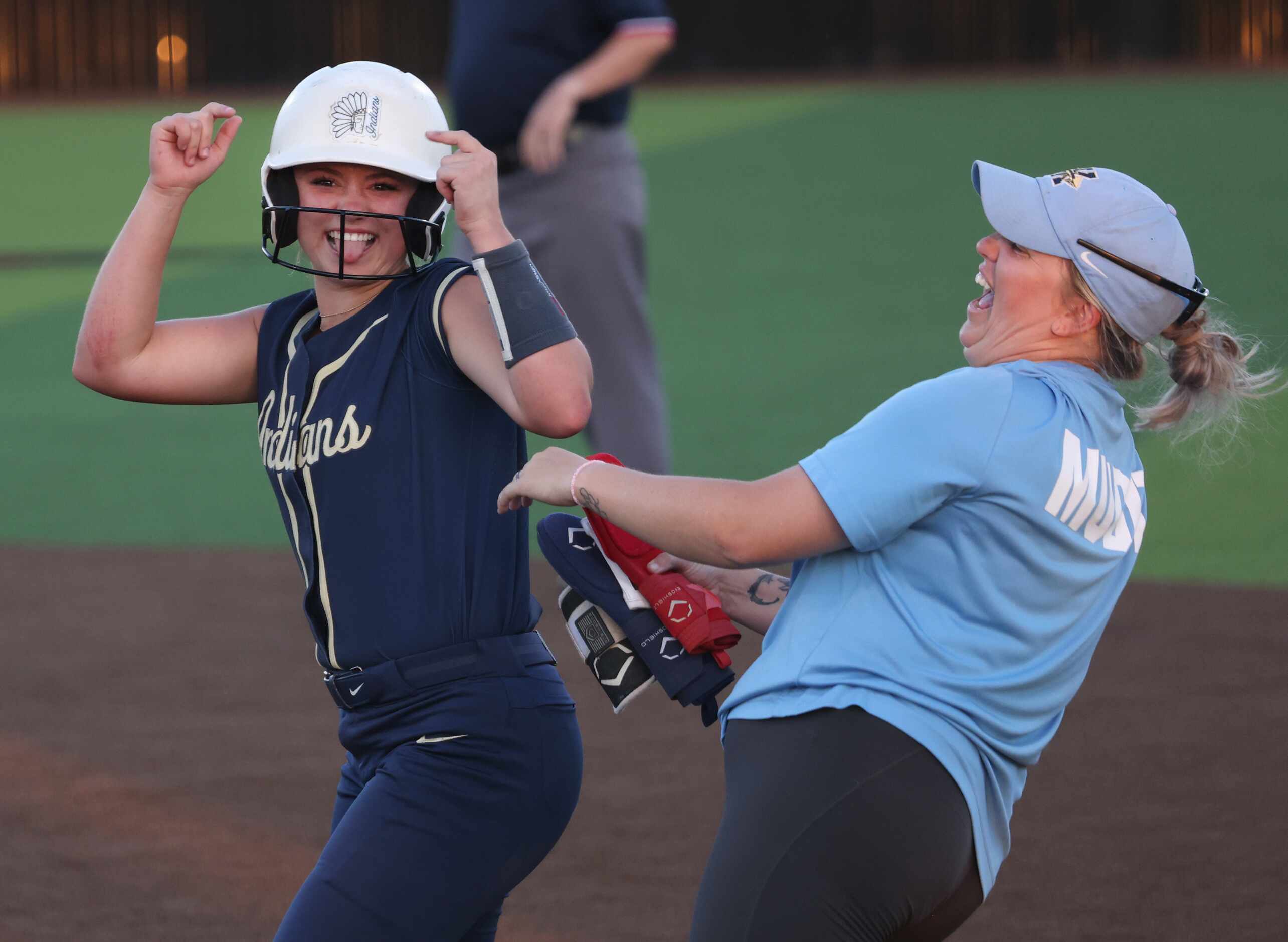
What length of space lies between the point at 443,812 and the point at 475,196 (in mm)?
877

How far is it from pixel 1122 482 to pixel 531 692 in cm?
91

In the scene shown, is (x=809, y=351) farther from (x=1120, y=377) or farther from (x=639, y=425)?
(x=1120, y=377)

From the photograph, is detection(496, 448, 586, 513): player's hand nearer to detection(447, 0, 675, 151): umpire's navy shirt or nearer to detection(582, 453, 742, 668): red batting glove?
detection(582, 453, 742, 668): red batting glove

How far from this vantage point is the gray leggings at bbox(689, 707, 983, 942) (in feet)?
6.82

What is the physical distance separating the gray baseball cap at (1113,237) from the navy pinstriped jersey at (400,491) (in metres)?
0.83

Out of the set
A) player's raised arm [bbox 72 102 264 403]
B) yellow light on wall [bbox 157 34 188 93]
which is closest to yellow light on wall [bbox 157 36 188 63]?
yellow light on wall [bbox 157 34 188 93]

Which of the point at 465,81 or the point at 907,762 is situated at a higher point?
the point at 465,81

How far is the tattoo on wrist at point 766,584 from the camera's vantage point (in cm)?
262

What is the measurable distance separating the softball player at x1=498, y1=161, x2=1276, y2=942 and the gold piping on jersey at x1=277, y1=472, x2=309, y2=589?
0.44m

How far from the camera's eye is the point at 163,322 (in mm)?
2750

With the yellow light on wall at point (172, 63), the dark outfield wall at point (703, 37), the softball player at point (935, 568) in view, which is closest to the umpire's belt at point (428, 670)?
the softball player at point (935, 568)

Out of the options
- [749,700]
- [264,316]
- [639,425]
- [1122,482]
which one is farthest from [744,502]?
[639,425]

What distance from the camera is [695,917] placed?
2.19 metres

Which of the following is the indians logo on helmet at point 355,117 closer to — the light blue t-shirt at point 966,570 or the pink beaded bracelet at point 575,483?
the pink beaded bracelet at point 575,483
